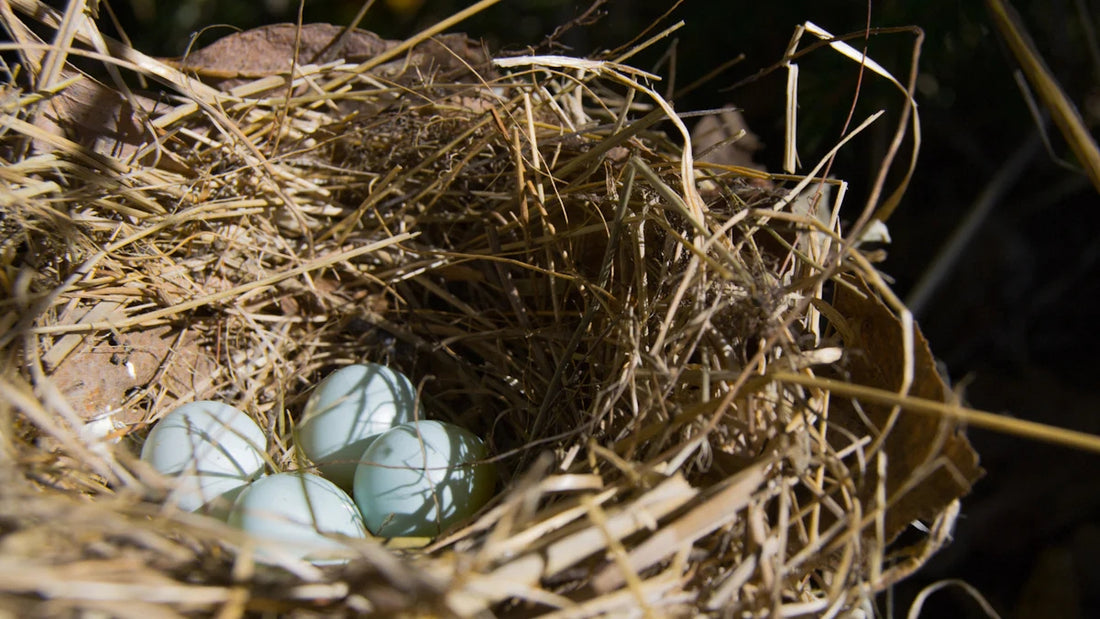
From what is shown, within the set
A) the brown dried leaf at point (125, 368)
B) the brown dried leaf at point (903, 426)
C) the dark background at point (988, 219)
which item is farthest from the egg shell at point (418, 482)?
the dark background at point (988, 219)

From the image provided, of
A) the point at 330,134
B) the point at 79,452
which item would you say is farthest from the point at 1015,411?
the point at 79,452

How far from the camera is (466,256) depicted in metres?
0.82

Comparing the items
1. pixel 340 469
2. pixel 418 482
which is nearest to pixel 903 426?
pixel 418 482

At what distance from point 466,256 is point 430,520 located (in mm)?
292

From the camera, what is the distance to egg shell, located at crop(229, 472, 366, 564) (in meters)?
0.61

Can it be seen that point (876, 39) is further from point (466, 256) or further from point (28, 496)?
point (28, 496)

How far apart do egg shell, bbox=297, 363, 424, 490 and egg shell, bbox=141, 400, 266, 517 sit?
0.06 m

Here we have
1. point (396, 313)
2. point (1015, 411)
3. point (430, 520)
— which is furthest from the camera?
point (1015, 411)

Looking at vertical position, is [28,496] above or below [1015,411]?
above

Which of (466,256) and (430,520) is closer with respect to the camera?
(430,520)

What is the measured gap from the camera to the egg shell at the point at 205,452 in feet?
2.26

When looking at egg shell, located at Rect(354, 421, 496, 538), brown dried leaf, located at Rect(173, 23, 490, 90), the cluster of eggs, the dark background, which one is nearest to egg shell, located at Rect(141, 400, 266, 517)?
the cluster of eggs

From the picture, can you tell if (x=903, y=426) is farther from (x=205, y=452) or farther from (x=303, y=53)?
(x=303, y=53)

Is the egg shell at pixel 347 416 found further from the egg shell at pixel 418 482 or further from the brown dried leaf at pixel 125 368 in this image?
the brown dried leaf at pixel 125 368
